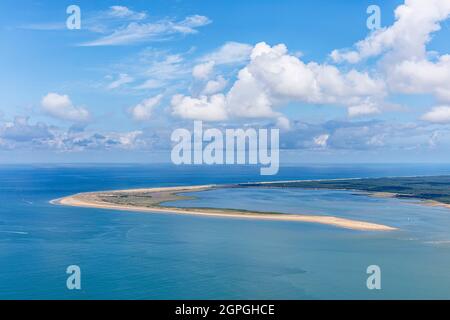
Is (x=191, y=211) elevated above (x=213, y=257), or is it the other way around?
(x=191, y=211)

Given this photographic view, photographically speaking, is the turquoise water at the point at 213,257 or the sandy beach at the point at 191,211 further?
the sandy beach at the point at 191,211

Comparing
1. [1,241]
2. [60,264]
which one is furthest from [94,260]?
[1,241]

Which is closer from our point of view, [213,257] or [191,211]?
[213,257]

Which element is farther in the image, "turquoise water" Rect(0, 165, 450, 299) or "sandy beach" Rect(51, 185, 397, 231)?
"sandy beach" Rect(51, 185, 397, 231)

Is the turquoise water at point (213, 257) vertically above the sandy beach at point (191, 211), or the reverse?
the sandy beach at point (191, 211)

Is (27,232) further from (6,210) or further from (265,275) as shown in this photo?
(265,275)

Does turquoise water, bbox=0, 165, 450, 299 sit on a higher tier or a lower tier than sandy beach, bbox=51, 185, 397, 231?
lower
